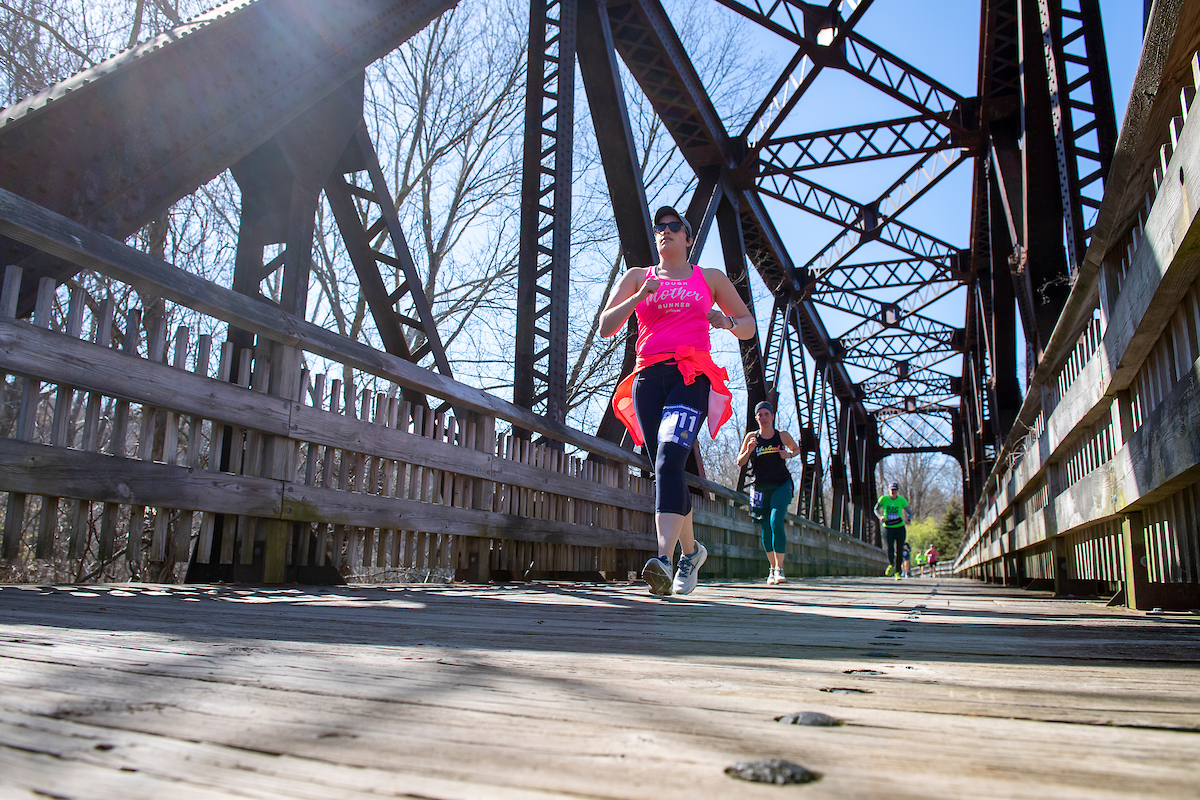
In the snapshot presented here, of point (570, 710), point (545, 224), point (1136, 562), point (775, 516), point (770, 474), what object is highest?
point (545, 224)

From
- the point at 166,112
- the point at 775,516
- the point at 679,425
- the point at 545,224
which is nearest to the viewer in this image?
the point at 166,112

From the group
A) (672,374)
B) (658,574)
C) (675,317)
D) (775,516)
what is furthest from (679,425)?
(775,516)

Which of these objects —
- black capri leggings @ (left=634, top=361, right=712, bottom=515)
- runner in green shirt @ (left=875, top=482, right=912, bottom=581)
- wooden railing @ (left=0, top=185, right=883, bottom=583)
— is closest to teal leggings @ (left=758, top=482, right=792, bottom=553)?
wooden railing @ (left=0, top=185, right=883, bottom=583)

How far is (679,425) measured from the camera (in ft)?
12.6

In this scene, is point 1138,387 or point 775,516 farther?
point 775,516

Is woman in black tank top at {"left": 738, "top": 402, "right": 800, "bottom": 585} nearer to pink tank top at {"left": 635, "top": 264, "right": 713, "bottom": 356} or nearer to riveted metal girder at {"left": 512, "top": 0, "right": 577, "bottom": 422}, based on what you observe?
riveted metal girder at {"left": 512, "top": 0, "right": 577, "bottom": 422}

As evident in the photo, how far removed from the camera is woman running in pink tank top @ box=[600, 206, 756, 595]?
381 cm

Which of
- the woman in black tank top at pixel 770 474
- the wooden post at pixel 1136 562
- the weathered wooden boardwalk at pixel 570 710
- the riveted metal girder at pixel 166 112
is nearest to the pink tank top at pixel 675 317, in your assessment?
the wooden post at pixel 1136 562

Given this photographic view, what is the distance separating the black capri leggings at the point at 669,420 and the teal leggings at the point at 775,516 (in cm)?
383

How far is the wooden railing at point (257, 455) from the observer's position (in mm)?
2961

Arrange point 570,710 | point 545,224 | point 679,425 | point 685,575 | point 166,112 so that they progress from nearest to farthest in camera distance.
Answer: point 570,710 < point 166,112 < point 679,425 < point 685,575 < point 545,224

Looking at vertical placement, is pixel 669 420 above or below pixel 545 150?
below

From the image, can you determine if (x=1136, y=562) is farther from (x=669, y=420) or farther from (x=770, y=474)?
(x=770, y=474)

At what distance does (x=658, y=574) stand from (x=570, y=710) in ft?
8.88
